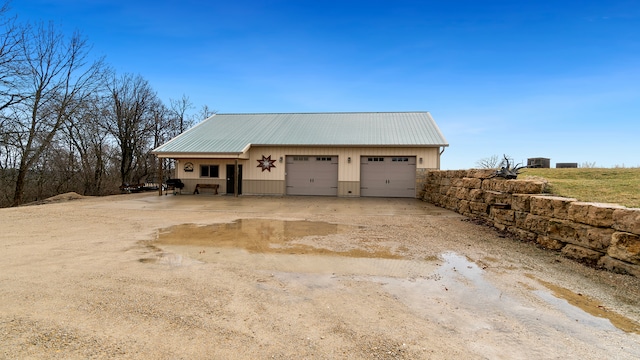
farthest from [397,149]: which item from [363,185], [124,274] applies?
[124,274]

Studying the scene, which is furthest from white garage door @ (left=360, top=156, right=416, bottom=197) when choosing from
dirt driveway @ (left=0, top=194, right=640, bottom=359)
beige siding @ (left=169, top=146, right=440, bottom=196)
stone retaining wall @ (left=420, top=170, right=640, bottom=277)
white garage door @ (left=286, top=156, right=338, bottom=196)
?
dirt driveway @ (left=0, top=194, right=640, bottom=359)

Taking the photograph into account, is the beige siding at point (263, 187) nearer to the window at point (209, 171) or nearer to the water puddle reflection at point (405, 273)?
the window at point (209, 171)

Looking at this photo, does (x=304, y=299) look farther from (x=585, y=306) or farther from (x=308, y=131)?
(x=308, y=131)

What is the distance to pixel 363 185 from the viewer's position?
58.1 feet

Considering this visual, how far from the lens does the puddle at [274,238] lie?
19.9 feet

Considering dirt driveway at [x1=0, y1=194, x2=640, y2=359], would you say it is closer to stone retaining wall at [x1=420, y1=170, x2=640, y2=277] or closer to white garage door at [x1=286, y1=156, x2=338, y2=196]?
stone retaining wall at [x1=420, y1=170, x2=640, y2=277]

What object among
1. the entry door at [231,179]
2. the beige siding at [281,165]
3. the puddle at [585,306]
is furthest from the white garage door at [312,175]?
the puddle at [585,306]

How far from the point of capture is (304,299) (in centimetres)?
369

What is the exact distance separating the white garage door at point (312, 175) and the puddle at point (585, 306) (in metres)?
14.0

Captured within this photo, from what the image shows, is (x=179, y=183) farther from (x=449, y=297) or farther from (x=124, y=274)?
(x=449, y=297)

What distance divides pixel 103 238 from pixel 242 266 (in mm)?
3919

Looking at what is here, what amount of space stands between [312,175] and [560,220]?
13.3 meters

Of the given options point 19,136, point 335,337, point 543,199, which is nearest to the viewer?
point 335,337

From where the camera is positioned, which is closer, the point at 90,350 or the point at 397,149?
the point at 90,350
